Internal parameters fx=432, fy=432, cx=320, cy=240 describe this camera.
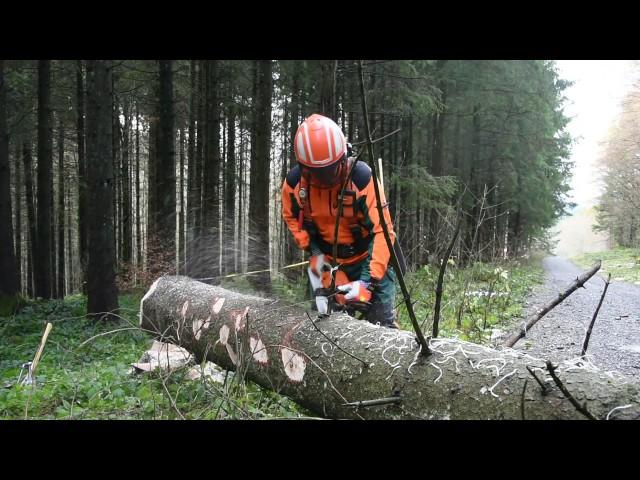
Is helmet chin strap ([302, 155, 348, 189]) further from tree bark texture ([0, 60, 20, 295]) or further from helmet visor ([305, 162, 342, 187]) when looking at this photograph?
tree bark texture ([0, 60, 20, 295])

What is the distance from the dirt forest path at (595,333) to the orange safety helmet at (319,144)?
2380 mm

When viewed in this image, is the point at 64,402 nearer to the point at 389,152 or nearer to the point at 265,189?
the point at 265,189

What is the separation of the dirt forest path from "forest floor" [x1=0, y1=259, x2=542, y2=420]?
0.57m

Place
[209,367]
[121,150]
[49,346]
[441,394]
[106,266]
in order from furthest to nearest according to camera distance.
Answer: [121,150] < [106,266] < [49,346] < [209,367] < [441,394]

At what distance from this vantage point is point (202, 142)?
43.2ft

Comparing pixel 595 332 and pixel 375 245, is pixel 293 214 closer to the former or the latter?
pixel 375 245

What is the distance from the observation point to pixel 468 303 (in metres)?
6.19

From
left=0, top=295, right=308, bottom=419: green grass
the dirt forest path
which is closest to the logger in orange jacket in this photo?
left=0, top=295, right=308, bottom=419: green grass

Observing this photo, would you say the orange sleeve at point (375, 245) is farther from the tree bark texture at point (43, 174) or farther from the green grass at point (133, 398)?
the tree bark texture at point (43, 174)

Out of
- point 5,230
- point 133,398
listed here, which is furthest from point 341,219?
point 5,230

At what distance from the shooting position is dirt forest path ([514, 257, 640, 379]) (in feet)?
13.7
